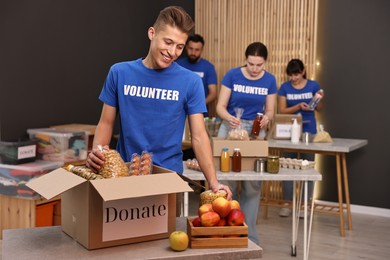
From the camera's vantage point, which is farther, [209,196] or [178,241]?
[209,196]

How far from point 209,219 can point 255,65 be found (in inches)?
106

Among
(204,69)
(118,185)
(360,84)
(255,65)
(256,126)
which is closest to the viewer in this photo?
(118,185)

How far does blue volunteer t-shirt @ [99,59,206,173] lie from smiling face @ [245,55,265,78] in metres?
2.07

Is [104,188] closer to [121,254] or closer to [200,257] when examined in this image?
[121,254]

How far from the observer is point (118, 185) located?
1.70 metres

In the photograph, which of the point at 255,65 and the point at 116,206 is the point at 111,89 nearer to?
the point at 116,206

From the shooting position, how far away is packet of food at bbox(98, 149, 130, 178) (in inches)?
71.6

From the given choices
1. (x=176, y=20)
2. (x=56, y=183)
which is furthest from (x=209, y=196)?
(x=176, y=20)

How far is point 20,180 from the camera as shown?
13.7 feet

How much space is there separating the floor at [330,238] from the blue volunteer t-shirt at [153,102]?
229 cm

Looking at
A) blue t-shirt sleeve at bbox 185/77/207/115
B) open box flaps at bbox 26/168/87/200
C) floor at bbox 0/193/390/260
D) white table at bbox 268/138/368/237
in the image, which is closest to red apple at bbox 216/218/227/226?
open box flaps at bbox 26/168/87/200

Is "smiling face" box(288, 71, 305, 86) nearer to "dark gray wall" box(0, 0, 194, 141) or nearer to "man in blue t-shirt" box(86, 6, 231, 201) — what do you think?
"dark gray wall" box(0, 0, 194, 141)

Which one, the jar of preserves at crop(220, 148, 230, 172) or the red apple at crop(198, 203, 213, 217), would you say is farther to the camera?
the jar of preserves at crop(220, 148, 230, 172)

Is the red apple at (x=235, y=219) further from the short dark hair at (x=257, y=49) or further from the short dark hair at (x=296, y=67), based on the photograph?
the short dark hair at (x=296, y=67)
